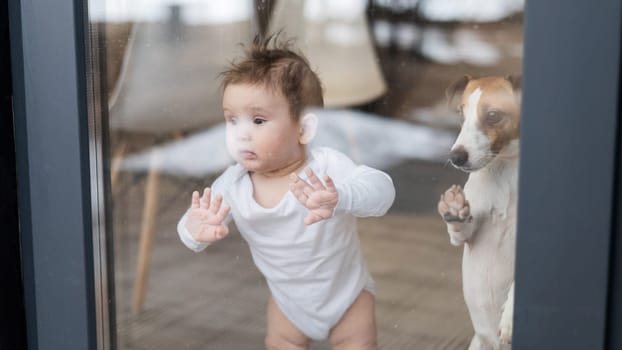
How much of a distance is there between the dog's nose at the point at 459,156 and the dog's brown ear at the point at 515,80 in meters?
0.12

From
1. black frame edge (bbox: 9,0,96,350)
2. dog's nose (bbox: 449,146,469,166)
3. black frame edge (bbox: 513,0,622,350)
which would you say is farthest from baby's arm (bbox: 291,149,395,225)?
black frame edge (bbox: 9,0,96,350)

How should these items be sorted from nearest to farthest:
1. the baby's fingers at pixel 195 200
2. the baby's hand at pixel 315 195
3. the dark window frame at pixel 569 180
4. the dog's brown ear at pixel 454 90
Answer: the dark window frame at pixel 569 180 → the dog's brown ear at pixel 454 90 → the baby's hand at pixel 315 195 → the baby's fingers at pixel 195 200

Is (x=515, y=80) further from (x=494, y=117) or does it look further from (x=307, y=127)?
(x=307, y=127)

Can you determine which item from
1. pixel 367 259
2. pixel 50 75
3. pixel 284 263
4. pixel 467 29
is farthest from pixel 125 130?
pixel 467 29

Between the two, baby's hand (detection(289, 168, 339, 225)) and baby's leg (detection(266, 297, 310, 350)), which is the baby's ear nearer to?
baby's hand (detection(289, 168, 339, 225))

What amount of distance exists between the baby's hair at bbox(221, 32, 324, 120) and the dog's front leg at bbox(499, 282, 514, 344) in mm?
395

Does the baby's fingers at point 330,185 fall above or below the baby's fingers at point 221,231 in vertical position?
above

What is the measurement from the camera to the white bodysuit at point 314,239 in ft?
3.95

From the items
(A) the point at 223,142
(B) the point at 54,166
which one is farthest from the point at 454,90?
(B) the point at 54,166

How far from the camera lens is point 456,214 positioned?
3.76 ft

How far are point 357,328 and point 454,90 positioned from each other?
0.41m

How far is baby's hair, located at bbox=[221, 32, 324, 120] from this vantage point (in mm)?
1192

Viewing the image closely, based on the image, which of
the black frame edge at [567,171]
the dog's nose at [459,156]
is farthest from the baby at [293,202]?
the black frame edge at [567,171]

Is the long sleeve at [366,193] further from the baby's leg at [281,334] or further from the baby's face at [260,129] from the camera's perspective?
the baby's leg at [281,334]
